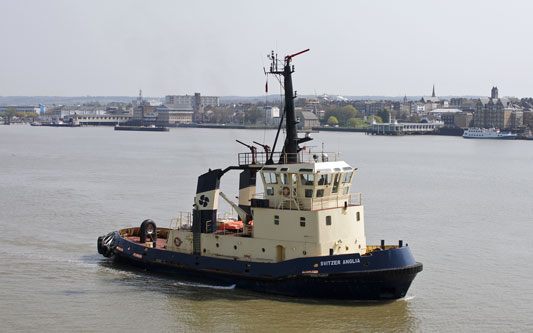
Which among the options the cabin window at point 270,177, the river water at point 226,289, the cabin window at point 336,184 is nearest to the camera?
the river water at point 226,289

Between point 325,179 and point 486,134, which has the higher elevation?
point 325,179

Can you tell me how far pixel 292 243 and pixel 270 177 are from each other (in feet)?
6.02

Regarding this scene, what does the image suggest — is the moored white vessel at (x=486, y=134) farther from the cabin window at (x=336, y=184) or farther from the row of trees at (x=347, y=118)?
the cabin window at (x=336, y=184)

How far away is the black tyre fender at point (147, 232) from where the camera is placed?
21719 mm

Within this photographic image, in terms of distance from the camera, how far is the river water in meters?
17.0

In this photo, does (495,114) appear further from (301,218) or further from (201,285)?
(301,218)

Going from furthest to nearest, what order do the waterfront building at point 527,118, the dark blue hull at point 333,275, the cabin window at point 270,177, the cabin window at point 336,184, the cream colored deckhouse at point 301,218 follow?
1. the waterfront building at point 527,118
2. the cabin window at point 270,177
3. the cabin window at point 336,184
4. the cream colored deckhouse at point 301,218
5. the dark blue hull at point 333,275

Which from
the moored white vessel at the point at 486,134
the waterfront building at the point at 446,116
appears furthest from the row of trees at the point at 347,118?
the moored white vessel at the point at 486,134

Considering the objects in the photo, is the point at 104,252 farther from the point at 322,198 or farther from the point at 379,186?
the point at 379,186

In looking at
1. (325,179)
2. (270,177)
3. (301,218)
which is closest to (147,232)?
(270,177)

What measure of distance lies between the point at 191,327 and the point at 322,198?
4549mm

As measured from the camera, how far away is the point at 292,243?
18281mm

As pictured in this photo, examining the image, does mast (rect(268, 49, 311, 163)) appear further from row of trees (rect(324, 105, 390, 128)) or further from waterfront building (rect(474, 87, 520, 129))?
row of trees (rect(324, 105, 390, 128))

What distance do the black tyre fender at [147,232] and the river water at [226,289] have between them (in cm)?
112
